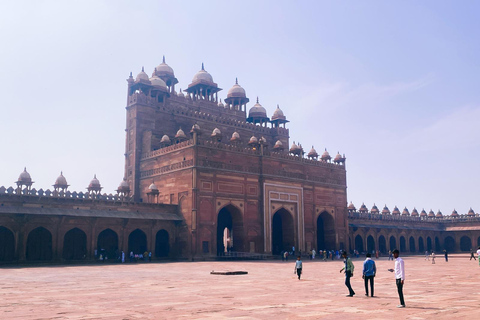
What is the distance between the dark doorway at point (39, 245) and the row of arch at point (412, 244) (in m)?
34.5

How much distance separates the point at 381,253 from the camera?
5941 cm

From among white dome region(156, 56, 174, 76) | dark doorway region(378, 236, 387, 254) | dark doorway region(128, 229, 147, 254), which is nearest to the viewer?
dark doorway region(128, 229, 147, 254)

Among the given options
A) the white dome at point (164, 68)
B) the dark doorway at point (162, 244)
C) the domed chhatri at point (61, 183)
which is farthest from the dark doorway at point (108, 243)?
the white dome at point (164, 68)

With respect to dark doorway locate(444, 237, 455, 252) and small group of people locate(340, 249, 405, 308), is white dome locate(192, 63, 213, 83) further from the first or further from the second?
small group of people locate(340, 249, 405, 308)

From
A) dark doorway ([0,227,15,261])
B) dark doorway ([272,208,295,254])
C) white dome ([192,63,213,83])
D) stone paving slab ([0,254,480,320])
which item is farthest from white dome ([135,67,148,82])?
stone paving slab ([0,254,480,320])

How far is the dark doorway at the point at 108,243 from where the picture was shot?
35625 mm

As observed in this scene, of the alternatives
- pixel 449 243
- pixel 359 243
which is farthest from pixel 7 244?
pixel 449 243

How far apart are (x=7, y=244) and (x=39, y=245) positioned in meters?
2.02

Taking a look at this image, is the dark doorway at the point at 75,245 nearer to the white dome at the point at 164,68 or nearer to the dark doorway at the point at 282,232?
the dark doorway at the point at 282,232

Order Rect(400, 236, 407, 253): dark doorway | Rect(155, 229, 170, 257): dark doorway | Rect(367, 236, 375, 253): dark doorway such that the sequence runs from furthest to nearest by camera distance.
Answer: Rect(400, 236, 407, 253): dark doorway → Rect(367, 236, 375, 253): dark doorway → Rect(155, 229, 170, 257): dark doorway

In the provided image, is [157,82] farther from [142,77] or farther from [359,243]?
[359,243]

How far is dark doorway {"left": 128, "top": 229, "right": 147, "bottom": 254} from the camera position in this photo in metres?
37.8

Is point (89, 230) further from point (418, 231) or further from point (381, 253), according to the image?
point (418, 231)

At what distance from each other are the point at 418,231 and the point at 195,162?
3851 centimetres
